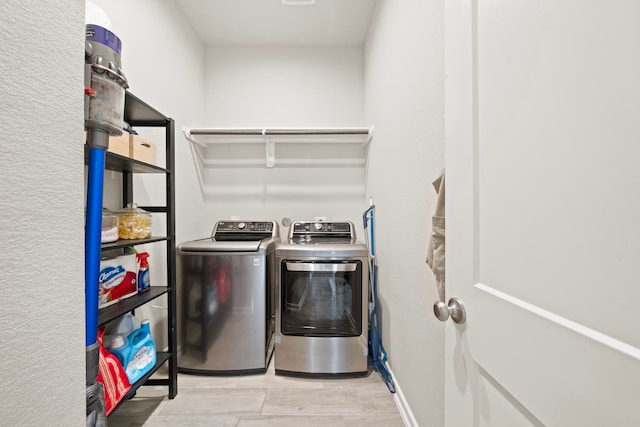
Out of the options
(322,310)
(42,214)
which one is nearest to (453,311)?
(42,214)

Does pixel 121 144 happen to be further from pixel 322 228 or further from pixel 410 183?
pixel 322 228

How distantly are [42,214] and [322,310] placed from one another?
162 centimetres

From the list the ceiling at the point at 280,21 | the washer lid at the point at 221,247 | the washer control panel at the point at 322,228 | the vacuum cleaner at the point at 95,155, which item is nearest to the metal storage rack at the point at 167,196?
the washer lid at the point at 221,247

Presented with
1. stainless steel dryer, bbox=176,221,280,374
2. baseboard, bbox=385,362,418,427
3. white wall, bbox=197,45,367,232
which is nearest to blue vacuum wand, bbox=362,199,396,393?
baseboard, bbox=385,362,418,427

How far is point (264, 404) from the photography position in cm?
161

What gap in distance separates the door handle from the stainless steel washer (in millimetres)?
1191

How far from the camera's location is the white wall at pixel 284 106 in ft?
8.85

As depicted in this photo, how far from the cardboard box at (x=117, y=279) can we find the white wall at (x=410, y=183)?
1.45 meters

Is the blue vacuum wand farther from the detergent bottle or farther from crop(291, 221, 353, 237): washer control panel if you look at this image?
the detergent bottle

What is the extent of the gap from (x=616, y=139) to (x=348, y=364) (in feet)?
6.21

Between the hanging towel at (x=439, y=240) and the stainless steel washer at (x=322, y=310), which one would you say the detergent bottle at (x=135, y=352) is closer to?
the stainless steel washer at (x=322, y=310)

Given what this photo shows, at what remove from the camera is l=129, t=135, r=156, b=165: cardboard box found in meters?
1.33

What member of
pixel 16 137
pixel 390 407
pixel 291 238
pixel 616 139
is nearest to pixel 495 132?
pixel 616 139

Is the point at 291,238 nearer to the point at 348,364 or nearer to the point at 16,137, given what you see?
the point at 348,364
